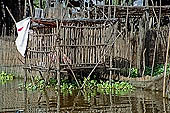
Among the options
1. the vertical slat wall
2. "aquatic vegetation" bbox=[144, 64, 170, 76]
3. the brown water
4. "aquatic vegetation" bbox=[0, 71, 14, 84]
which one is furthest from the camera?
"aquatic vegetation" bbox=[0, 71, 14, 84]

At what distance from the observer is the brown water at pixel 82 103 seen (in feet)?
33.7

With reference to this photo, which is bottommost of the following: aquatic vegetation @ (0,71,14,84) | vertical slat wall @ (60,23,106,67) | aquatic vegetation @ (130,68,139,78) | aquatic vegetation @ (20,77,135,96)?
aquatic vegetation @ (0,71,14,84)

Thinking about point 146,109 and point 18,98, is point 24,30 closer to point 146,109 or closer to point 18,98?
point 18,98

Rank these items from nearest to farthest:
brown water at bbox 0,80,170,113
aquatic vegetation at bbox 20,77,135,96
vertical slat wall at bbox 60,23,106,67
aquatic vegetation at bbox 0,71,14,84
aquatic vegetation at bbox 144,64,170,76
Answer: brown water at bbox 0,80,170,113
vertical slat wall at bbox 60,23,106,67
aquatic vegetation at bbox 20,77,135,96
aquatic vegetation at bbox 144,64,170,76
aquatic vegetation at bbox 0,71,14,84

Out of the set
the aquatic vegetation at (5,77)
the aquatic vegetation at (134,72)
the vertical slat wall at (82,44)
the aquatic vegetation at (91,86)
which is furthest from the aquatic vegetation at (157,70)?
the aquatic vegetation at (5,77)

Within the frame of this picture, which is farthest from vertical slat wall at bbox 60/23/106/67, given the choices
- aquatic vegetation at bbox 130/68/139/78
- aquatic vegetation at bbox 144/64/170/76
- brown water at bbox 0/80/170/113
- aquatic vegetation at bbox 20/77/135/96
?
aquatic vegetation at bbox 144/64/170/76

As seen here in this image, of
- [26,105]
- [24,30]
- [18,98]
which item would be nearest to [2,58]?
[24,30]

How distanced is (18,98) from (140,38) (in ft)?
23.8

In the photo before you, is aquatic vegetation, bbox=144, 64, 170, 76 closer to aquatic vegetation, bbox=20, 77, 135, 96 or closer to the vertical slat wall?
aquatic vegetation, bbox=20, 77, 135, 96

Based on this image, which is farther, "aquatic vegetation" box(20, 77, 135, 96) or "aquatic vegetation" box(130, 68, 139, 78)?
"aquatic vegetation" box(130, 68, 139, 78)

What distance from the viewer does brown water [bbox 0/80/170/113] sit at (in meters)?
10.3

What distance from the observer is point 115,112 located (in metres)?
9.97

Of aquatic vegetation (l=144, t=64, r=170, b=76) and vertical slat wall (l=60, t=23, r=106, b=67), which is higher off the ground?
vertical slat wall (l=60, t=23, r=106, b=67)

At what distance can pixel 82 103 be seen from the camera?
11430mm
